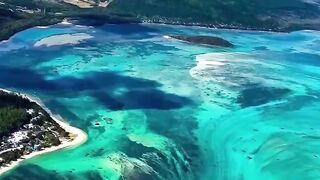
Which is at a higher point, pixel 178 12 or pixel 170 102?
pixel 178 12

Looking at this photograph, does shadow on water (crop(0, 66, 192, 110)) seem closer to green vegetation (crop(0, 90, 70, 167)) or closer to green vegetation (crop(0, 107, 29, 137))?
green vegetation (crop(0, 90, 70, 167))

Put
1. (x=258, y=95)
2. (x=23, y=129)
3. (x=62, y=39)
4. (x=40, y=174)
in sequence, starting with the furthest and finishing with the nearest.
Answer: (x=62, y=39)
(x=258, y=95)
(x=23, y=129)
(x=40, y=174)

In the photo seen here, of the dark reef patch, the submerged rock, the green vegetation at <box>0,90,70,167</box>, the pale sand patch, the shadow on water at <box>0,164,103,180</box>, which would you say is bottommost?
the shadow on water at <box>0,164,103,180</box>

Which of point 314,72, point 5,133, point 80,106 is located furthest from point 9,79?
point 314,72

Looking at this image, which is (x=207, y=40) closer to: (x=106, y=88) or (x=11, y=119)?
(x=106, y=88)

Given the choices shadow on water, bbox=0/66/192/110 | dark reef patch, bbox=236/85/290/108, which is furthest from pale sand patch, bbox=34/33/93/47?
dark reef patch, bbox=236/85/290/108

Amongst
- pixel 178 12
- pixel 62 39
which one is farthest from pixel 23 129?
pixel 178 12
